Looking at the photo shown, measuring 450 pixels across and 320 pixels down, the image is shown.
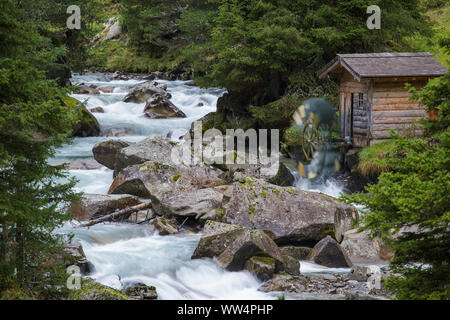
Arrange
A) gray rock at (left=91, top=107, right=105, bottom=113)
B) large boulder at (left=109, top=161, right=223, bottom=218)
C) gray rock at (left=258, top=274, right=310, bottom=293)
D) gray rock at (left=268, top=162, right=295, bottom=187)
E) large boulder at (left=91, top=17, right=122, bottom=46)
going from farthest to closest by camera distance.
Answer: large boulder at (left=91, top=17, right=122, bottom=46), gray rock at (left=91, top=107, right=105, bottom=113), gray rock at (left=268, top=162, right=295, bottom=187), large boulder at (left=109, top=161, right=223, bottom=218), gray rock at (left=258, top=274, right=310, bottom=293)

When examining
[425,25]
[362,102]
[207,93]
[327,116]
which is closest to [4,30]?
[362,102]

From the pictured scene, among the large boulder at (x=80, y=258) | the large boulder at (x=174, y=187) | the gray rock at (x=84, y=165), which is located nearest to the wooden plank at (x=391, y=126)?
the large boulder at (x=174, y=187)

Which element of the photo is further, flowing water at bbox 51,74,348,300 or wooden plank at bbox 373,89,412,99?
wooden plank at bbox 373,89,412,99

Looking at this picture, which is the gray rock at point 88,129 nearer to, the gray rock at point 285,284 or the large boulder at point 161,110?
the large boulder at point 161,110

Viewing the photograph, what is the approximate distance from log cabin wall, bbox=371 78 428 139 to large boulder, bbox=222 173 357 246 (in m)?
5.69

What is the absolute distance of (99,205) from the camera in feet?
43.1

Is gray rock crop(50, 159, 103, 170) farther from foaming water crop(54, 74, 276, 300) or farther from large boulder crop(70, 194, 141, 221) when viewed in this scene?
large boulder crop(70, 194, 141, 221)

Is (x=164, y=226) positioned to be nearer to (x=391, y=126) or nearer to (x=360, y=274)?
(x=360, y=274)

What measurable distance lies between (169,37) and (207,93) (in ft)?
41.2

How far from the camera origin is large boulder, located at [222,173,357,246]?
11.9 m

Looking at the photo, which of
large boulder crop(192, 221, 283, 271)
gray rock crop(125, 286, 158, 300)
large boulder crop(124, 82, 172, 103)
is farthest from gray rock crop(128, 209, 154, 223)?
large boulder crop(124, 82, 172, 103)
